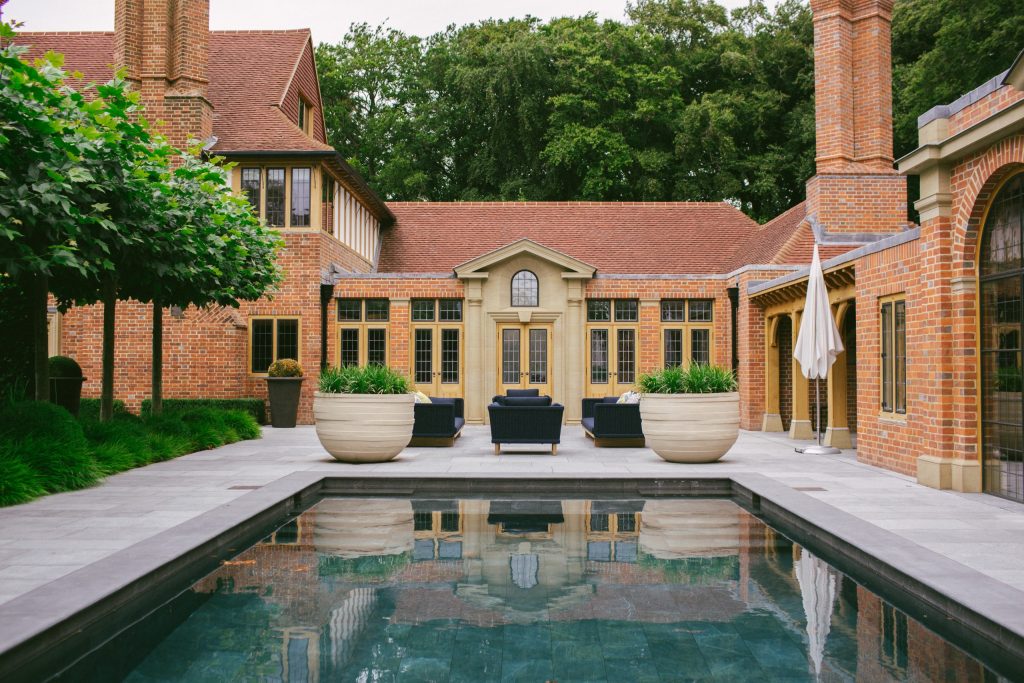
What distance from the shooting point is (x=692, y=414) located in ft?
34.2

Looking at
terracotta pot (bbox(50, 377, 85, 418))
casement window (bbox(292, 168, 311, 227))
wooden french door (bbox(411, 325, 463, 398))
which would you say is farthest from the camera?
wooden french door (bbox(411, 325, 463, 398))

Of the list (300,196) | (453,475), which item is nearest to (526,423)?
(453,475)

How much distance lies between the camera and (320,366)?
717 inches

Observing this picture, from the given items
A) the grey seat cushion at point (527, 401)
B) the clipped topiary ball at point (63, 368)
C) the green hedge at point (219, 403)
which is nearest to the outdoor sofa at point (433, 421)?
the grey seat cushion at point (527, 401)

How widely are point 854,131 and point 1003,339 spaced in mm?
10402

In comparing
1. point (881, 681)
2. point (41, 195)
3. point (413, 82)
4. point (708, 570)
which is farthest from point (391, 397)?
point (413, 82)

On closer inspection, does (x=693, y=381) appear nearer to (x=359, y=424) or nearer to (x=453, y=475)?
(x=453, y=475)

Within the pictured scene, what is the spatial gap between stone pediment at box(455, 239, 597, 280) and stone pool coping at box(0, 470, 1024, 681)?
10665 millimetres

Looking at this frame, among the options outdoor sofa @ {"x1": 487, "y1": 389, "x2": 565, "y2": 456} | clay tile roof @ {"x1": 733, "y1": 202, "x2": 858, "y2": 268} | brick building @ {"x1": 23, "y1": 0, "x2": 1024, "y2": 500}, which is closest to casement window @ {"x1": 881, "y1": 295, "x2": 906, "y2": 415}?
brick building @ {"x1": 23, "y1": 0, "x2": 1024, "y2": 500}

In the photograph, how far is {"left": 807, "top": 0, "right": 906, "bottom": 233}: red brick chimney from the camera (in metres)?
16.5

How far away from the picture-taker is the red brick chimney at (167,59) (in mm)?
17453

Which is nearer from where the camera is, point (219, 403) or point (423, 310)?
point (219, 403)

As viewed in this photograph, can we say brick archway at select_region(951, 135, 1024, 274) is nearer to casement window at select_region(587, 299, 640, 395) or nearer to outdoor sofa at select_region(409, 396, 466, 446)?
outdoor sofa at select_region(409, 396, 466, 446)

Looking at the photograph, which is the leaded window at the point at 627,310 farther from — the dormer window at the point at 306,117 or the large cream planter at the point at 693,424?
the dormer window at the point at 306,117
